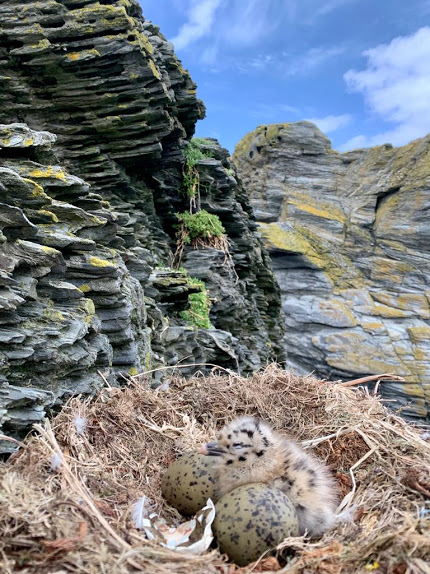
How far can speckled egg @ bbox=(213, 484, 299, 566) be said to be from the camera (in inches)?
106

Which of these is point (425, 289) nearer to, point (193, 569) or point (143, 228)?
point (143, 228)

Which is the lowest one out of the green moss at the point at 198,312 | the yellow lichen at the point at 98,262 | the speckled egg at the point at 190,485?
the speckled egg at the point at 190,485

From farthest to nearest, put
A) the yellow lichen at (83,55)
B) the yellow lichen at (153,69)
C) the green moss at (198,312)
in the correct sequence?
the green moss at (198,312)
the yellow lichen at (153,69)
the yellow lichen at (83,55)

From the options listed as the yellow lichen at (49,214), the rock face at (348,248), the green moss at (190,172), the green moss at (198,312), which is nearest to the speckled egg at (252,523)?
the yellow lichen at (49,214)

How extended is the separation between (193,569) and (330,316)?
28776mm

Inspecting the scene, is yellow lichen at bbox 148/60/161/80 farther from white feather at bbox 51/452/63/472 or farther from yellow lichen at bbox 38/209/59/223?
white feather at bbox 51/452/63/472

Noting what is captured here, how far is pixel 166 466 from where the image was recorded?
3.84 metres

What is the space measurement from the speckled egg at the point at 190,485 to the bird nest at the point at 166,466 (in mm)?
90

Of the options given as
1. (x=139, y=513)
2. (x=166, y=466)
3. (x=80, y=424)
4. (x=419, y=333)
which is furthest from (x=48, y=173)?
(x=419, y=333)

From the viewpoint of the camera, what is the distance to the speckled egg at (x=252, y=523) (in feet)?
8.82

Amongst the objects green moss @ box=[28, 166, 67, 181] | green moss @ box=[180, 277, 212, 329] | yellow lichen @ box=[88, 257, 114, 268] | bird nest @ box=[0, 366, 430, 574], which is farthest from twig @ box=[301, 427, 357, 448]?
green moss @ box=[180, 277, 212, 329]

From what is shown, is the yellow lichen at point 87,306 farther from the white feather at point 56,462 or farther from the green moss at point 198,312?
the green moss at point 198,312

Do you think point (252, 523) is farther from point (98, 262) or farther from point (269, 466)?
point (98, 262)

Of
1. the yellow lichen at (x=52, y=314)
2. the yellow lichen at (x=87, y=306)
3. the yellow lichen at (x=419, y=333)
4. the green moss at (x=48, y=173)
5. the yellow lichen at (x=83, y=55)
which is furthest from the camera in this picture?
the yellow lichen at (x=419, y=333)
